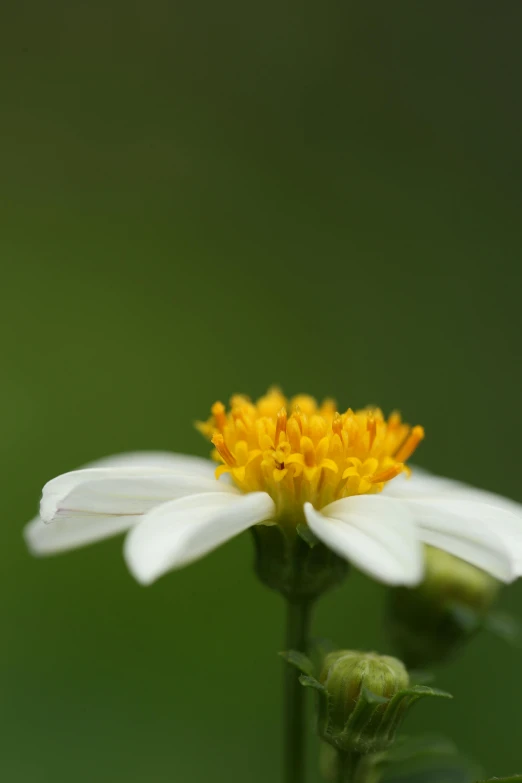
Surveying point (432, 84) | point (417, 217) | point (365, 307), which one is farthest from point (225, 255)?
point (432, 84)

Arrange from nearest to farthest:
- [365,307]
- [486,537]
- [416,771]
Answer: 1. [486,537]
2. [416,771]
3. [365,307]

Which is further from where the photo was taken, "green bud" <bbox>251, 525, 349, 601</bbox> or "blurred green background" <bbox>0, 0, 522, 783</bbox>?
"blurred green background" <bbox>0, 0, 522, 783</bbox>

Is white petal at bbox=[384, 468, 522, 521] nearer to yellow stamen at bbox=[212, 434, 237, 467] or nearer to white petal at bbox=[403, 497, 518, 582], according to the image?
white petal at bbox=[403, 497, 518, 582]

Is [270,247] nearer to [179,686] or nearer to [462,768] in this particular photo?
[179,686]

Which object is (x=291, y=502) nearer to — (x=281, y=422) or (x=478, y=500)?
(x=281, y=422)

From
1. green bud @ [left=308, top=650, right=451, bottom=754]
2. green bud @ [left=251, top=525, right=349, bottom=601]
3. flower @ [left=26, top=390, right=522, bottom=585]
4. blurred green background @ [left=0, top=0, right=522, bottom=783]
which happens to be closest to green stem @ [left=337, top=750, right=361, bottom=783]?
green bud @ [left=308, top=650, right=451, bottom=754]

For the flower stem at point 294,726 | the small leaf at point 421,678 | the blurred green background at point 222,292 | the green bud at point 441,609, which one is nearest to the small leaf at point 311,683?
the flower stem at point 294,726

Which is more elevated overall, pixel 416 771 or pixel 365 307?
pixel 365 307
